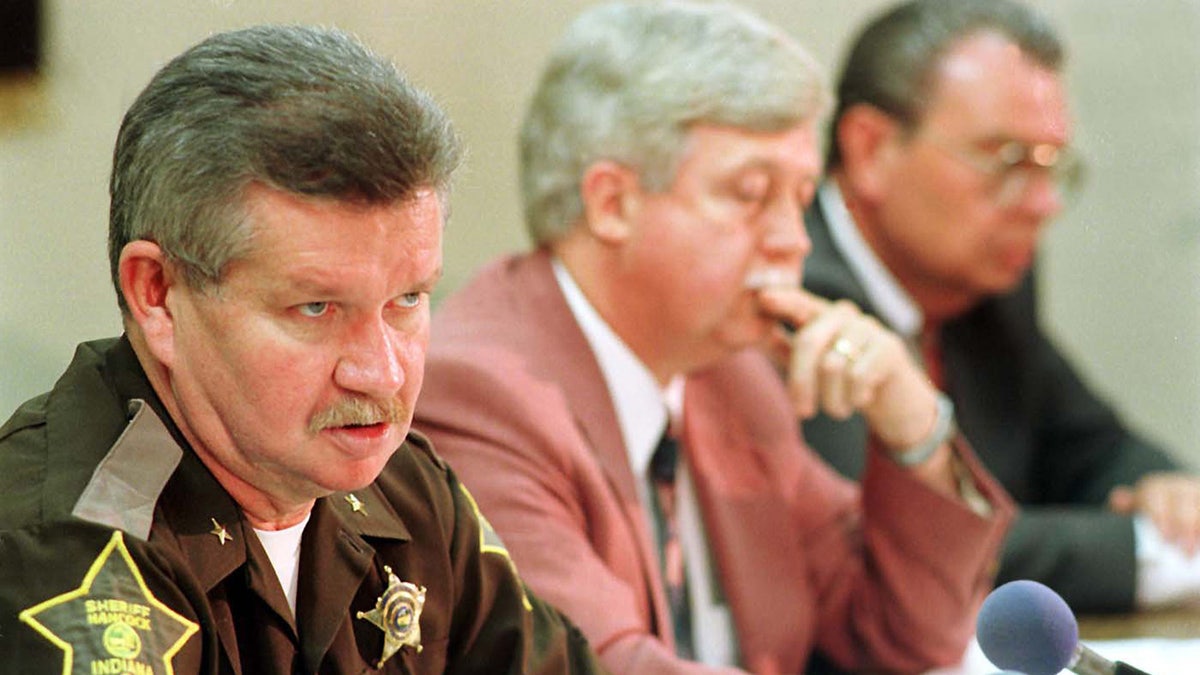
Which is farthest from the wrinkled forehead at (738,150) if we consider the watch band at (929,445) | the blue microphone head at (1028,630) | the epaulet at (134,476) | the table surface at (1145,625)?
the epaulet at (134,476)

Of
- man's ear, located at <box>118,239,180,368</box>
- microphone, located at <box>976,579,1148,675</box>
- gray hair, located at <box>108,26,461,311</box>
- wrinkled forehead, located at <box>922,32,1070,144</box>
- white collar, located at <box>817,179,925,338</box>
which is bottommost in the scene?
white collar, located at <box>817,179,925,338</box>

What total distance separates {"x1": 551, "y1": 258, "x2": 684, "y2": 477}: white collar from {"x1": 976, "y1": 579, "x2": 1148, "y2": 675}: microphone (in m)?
0.97

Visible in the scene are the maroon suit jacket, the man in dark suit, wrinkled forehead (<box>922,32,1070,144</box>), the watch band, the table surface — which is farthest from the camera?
wrinkled forehead (<box>922,32,1070,144</box>)

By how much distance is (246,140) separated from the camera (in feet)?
4.06

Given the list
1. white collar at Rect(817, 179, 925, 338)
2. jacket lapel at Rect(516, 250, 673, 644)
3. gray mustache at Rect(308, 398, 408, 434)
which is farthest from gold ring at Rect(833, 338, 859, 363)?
gray mustache at Rect(308, 398, 408, 434)

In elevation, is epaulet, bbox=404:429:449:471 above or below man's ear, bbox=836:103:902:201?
above

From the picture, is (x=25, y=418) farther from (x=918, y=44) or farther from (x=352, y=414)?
(x=918, y=44)

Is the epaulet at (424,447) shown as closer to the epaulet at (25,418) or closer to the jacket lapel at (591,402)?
the epaulet at (25,418)

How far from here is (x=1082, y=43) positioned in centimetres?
455

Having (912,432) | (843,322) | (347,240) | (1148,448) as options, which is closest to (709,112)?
(843,322)

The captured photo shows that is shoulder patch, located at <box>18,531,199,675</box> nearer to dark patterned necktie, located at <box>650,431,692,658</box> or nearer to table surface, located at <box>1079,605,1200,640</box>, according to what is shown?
dark patterned necktie, located at <box>650,431,692,658</box>

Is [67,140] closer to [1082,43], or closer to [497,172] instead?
[497,172]

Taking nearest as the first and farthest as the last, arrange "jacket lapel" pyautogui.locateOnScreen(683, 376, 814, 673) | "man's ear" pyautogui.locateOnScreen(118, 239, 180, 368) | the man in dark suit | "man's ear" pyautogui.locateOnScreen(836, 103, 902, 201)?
"man's ear" pyautogui.locateOnScreen(118, 239, 180, 368)
"jacket lapel" pyautogui.locateOnScreen(683, 376, 814, 673)
the man in dark suit
"man's ear" pyautogui.locateOnScreen(836, 103, 902, 201)

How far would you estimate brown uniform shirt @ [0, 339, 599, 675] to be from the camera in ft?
3.90
